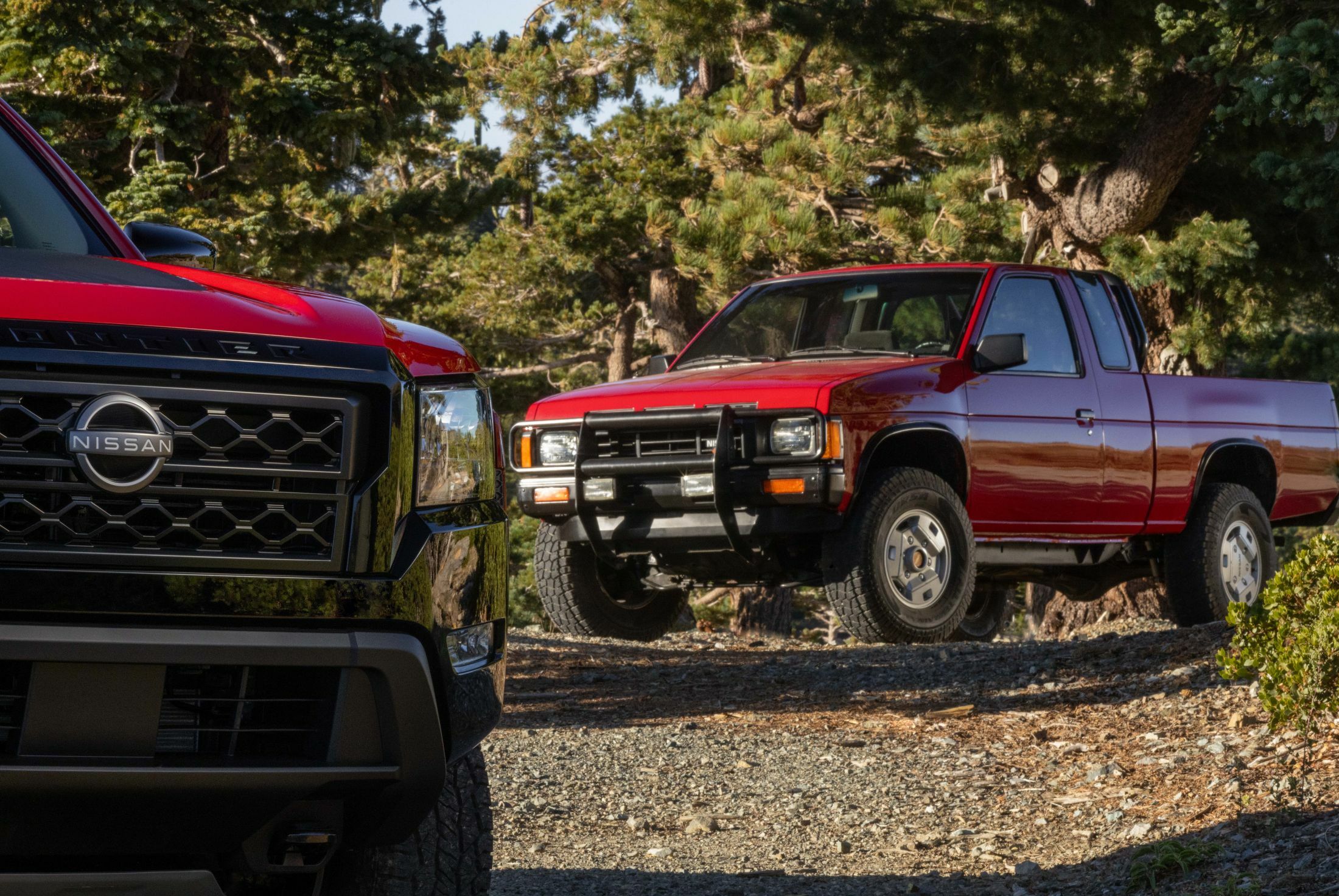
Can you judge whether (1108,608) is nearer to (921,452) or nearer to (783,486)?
(921,452)

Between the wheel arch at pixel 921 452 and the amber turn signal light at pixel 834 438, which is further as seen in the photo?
the wheel arch at pixel 921 452

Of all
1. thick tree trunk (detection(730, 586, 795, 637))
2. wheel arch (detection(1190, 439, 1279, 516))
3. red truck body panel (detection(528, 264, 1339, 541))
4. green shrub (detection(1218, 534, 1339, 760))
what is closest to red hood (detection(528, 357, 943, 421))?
red truck body panel (detection(528, 264, 1339, 541))

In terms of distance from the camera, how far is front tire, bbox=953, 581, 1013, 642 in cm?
1198

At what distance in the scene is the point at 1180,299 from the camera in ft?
52.4

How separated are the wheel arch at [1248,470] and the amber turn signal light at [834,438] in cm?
349

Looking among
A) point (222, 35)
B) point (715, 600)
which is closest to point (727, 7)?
point (222, 35)

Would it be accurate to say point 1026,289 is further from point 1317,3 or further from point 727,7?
point 727,7

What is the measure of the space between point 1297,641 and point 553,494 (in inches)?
150

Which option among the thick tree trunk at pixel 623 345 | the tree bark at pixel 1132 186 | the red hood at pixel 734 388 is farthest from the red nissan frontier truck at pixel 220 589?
the thick tree trunk at pixel 623 345

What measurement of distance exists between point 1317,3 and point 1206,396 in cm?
288

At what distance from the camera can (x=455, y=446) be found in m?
3.17

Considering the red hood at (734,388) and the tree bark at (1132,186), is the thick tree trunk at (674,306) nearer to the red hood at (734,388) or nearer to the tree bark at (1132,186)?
the tree bark at (1132,186)

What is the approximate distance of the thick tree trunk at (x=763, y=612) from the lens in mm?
20031

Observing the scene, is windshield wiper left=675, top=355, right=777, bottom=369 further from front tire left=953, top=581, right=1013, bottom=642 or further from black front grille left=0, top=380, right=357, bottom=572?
black front grille left=0, top=380, right=357, bottom=572
